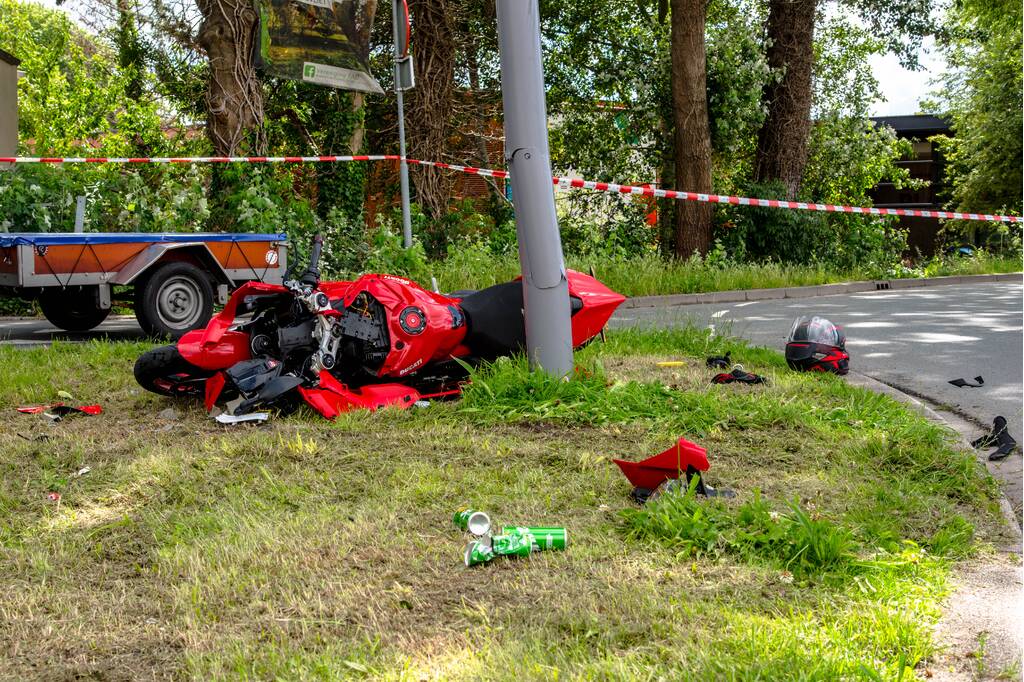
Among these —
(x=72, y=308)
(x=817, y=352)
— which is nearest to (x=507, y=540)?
(x=817, y=352)

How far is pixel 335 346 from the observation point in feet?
17.9

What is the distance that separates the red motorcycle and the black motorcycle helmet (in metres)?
1.68

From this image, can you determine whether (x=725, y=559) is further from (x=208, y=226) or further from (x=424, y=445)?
(x=208, y=226)

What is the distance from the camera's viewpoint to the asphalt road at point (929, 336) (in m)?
6.06

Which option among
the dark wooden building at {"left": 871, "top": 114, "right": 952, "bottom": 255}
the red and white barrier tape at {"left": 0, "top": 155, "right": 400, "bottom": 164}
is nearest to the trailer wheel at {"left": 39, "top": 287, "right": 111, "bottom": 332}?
the red and white barrier tape at {"left": 0, "top": 155, "right": 400, "bottom": 164}

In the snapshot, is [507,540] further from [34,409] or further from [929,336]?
[929,336]

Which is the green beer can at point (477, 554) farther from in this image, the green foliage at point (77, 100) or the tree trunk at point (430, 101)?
the green foliage at point (77, 100)

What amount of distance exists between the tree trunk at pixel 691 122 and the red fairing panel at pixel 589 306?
11.4 metres

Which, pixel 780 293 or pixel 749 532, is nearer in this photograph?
pixel 749 532

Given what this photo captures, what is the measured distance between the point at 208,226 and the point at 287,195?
5.09ft

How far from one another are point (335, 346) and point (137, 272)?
445cm

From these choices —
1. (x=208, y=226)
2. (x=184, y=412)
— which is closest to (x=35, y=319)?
(x=208, y=226)

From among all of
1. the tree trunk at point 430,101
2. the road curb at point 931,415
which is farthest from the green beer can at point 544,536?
the tree trunk at point 430,101

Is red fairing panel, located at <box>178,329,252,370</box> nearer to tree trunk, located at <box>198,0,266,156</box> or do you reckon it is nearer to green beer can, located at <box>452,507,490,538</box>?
green beer can, located at <box>452,507,490,538</box>
